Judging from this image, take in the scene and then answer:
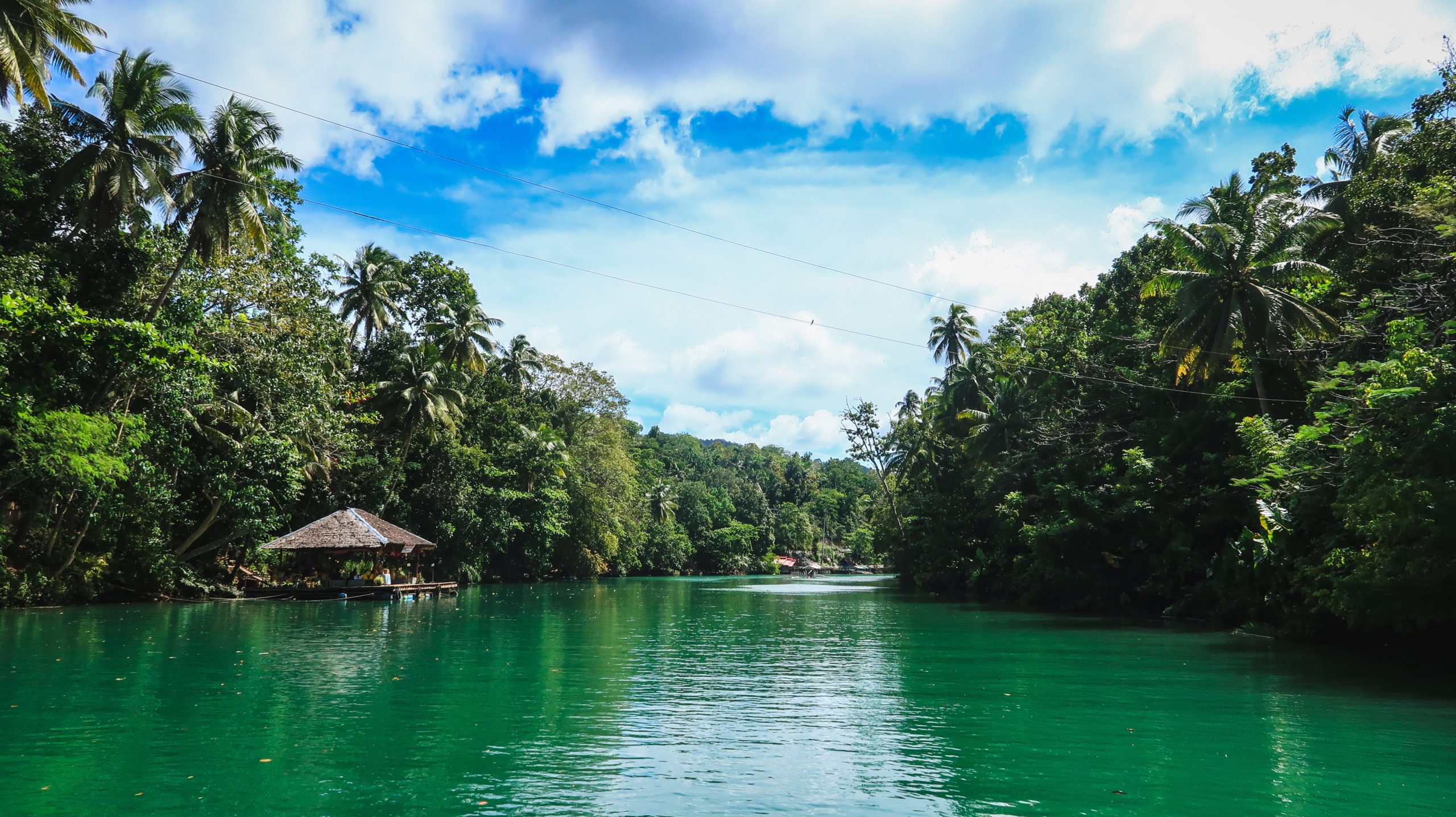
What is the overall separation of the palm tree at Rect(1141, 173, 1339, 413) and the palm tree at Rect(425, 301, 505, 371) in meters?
30.4

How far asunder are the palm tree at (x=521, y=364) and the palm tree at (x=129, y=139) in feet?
93.6

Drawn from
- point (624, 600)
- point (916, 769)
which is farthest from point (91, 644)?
point (624, 600)

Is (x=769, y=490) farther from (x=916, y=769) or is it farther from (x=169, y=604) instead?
(x=916, y=769)

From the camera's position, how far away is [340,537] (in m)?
30.7

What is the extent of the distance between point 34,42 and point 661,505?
6392 centimetres

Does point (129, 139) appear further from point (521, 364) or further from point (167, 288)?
point (521, 364)

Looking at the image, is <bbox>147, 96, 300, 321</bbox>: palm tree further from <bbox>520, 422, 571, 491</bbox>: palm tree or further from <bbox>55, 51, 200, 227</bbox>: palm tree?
<bbox>520, 422, 571, 491</bbox>: palm tree

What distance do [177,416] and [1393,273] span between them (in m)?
31.8

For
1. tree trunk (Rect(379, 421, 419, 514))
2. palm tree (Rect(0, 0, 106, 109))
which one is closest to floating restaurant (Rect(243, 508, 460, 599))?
tree trunk (Rect(379, 421, 419, 514))

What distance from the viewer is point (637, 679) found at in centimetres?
1402

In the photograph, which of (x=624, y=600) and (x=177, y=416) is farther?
(x=624, y=600)

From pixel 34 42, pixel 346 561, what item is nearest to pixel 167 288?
pixel 34 42

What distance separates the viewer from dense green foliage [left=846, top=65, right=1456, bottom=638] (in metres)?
14.4

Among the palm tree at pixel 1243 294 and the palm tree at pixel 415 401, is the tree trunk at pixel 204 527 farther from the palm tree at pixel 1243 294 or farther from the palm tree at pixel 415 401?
the palm tree at pixel 1243 294
